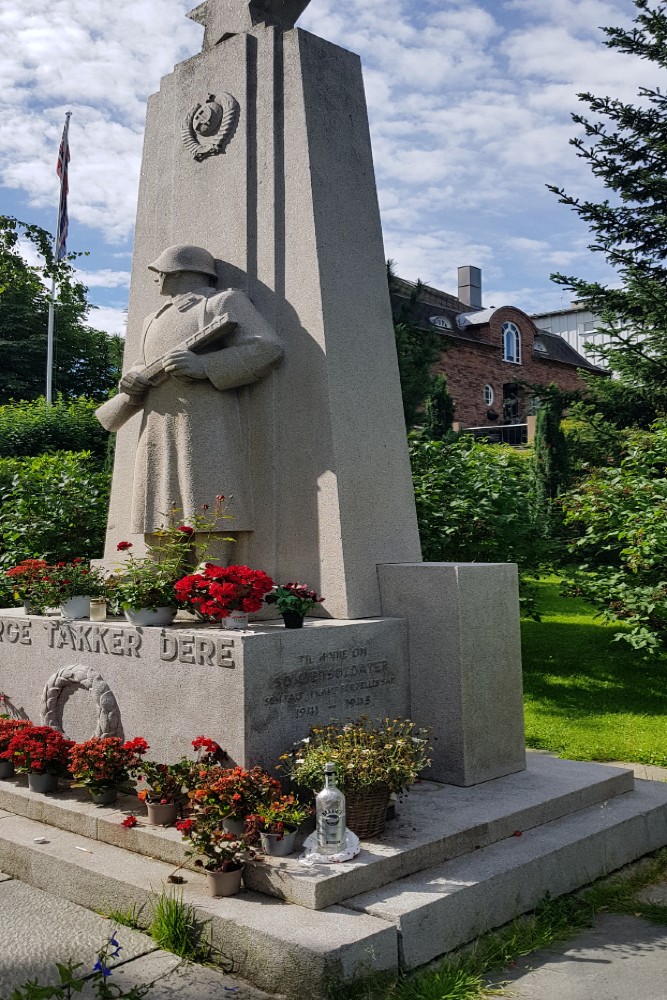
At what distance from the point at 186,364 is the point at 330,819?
3089mm

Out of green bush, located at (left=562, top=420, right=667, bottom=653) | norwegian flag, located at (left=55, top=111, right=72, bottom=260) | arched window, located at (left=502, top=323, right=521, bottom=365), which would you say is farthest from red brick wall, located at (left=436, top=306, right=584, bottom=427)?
green bush, located at (left=562, top=420, right=667, bottom=653)

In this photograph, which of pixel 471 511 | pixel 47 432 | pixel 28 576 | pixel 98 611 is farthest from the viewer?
pixel 47 432

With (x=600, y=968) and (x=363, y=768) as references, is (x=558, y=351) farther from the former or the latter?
(x=600, y=968)

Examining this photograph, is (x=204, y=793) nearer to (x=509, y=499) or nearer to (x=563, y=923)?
(x=563, y=923)

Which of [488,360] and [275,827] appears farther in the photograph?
[488,360]

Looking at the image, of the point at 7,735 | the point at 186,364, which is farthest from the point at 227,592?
the point at 7,735

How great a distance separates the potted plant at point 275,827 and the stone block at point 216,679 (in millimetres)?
455

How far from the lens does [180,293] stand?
629 cm

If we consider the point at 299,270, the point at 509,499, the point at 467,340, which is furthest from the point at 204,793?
the point at 467,340

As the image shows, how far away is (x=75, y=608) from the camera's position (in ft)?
19.4

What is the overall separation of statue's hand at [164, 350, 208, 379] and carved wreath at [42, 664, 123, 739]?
196 centimetres

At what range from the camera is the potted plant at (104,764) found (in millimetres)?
4977

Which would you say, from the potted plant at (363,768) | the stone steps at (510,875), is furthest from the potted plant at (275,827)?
the stone steps at (510,875)

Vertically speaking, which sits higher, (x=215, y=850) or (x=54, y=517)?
(x=54, y=517)
